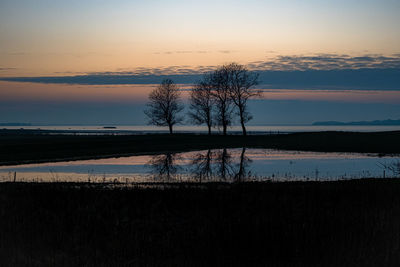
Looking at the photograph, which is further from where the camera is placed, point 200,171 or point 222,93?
point 222,93

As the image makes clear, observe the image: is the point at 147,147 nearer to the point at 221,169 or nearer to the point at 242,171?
the point at 221,169

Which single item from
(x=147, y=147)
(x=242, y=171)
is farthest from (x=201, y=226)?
(x=147, y=147)

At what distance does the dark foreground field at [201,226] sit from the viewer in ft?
41.5

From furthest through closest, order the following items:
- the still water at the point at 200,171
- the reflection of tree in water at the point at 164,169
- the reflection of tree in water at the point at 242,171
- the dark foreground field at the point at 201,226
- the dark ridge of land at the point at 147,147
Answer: the dark ridge of land at the point at 147,147 → the reflection of tree in water at the point at 164,169 → the reflection of tree in water at the point at 242,171 → the still water at the point at 200,171 → the dark foreground field at the point at 201,226

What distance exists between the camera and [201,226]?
50.6 ft

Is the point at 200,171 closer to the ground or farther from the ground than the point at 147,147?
closer to the ground

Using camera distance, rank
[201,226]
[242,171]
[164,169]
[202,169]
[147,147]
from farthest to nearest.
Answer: [147,147], [202,169], [164,169], [242,171], [201,226]

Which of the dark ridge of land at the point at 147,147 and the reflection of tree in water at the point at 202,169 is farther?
the dark ridge of land at the point at 147,147

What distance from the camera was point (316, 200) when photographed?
18562 mm

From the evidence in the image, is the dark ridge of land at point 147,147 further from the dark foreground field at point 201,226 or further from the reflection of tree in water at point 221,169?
the dark foreground field at point 201,226

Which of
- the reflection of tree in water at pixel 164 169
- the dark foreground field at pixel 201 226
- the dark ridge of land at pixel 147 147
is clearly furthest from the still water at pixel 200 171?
the dark foreground field at pixel 201 226

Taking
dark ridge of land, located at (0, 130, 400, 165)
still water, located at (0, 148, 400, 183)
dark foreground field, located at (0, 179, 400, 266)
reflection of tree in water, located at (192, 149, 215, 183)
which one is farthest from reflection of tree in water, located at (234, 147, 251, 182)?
dark ridge of land, located at (0, 130, 400, 165)

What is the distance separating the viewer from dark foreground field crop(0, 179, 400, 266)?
12.7m

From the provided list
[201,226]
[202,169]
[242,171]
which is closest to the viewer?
[201,226]
